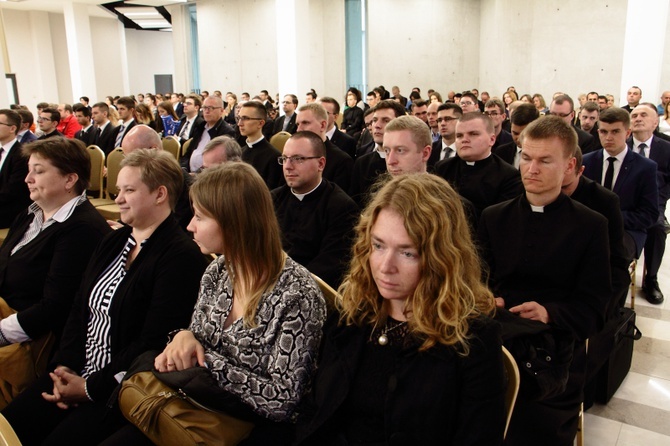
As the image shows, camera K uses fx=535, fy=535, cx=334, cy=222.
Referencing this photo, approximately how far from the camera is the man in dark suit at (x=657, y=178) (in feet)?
14.6

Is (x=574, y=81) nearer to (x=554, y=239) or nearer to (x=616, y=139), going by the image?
(x=616, y=139)

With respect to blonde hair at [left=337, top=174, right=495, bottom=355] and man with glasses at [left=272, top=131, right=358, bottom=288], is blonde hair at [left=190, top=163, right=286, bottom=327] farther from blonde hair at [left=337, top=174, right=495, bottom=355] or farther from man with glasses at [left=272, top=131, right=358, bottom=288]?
man with glasses at [left=272, top=131, right=358, bottom=288]

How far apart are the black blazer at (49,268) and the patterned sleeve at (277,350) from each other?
1.03m

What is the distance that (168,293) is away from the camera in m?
2.10

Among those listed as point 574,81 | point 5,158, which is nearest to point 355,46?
point 574,81

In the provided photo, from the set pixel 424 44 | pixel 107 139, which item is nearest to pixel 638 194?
pixel 107 139

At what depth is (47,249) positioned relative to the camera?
2562 mm

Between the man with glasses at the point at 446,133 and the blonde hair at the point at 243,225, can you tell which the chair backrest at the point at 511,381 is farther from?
the man with glasses at the point at 446,133

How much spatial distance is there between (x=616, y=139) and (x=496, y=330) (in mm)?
3308

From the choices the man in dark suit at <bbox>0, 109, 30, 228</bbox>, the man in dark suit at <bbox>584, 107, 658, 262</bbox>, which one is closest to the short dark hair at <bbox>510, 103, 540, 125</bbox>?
the man in dark suit at <bbox>584, 107, 658, 262</bbox>

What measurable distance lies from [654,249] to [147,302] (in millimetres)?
4128

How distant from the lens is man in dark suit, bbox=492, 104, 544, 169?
4867 mm

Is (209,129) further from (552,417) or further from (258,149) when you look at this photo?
(552,417)

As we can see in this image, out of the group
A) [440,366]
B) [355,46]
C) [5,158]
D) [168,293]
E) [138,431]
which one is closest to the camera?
[440,366]
